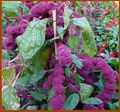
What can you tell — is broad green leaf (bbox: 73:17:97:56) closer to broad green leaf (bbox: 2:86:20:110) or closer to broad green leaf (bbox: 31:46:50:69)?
broad green leaf (bbox: 31:46:50:69)

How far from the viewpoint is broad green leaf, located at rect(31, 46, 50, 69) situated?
0.99 meters

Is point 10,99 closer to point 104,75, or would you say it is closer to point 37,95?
point 37,95

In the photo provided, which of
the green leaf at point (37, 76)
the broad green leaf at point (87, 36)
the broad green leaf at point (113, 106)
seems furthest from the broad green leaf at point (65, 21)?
the broad green leaf at point (113, 106)

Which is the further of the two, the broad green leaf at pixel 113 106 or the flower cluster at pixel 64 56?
the broad green leaf at pixel 113 106

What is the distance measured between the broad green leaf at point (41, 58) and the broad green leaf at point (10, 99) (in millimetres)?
122

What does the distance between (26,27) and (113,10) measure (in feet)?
5.66

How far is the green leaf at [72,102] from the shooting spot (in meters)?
0.93

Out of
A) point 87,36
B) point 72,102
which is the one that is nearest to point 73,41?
point 87,36

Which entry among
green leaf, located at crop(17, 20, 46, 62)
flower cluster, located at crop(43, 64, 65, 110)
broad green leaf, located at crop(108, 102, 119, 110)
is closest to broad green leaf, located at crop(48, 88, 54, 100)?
flower cluster, located at crop(43, 64, 65, 110)

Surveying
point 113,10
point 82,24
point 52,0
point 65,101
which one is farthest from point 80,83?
point 113,10

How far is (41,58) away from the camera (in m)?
0.99

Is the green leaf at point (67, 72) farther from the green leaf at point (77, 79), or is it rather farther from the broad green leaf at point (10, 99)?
the broad green leaf at point (10, 99)

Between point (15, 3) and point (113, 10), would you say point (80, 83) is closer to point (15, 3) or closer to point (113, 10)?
point (15, 3)

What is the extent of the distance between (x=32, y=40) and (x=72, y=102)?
21 cm
